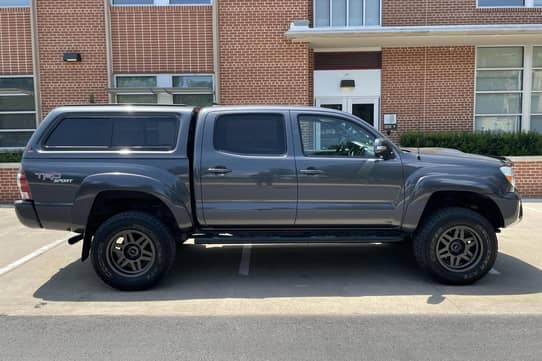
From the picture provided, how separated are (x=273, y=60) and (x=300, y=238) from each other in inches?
308

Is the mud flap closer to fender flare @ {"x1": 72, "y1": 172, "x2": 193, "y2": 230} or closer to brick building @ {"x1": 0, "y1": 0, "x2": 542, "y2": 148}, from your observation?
fender flare @ {"x1": 72, "y1": 172, "x2": 193, "y2": 230}

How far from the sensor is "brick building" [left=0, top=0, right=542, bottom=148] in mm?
11930

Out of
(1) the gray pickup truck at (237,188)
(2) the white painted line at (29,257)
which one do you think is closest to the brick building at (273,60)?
(2) the white painted line at (29,257)

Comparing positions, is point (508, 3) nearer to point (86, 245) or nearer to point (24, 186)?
point (86, 245)

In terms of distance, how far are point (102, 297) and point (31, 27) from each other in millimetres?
9913

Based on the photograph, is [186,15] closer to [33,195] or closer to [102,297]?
[33,195]

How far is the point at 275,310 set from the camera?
14.8ft

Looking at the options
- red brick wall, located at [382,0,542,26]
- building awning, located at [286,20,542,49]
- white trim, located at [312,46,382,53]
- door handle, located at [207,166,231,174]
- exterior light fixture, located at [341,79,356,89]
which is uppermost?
red brick wall, located at [382,0,542,26]

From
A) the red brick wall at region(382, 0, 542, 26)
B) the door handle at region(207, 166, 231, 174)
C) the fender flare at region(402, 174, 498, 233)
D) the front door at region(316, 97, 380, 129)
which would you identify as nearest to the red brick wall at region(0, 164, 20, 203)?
the door handle at region(207, 166, 231, 174)

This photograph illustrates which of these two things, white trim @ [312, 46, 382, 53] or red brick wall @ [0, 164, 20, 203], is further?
white trim @ [312, 46, 382, 53]

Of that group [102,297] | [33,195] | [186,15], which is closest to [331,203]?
[102,297]

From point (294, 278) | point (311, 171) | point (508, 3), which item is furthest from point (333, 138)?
point (508, 3)

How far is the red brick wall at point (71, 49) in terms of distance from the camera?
39.2ft

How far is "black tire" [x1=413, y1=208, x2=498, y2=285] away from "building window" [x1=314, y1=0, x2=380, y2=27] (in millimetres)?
8839
